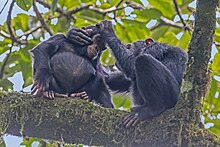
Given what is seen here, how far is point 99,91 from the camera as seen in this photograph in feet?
19.9

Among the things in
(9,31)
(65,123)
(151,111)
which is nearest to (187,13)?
(9,31)

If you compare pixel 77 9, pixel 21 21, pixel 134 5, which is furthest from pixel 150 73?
pixel 21 21

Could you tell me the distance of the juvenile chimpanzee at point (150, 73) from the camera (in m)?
5.19

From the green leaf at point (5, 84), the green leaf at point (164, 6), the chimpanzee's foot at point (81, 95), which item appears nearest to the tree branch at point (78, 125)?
the chimpanzee's foot at point (81, 95)

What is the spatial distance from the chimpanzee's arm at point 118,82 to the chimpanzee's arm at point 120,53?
632 mm

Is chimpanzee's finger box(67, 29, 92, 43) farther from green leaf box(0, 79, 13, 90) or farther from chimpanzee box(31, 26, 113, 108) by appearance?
green leaf box(0, 79, 13, 90)

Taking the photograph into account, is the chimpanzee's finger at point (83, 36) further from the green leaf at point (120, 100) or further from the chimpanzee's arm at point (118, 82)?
the green leaf at point (120, 100)

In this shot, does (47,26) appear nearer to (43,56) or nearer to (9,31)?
(9,31)

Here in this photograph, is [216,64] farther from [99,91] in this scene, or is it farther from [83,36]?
[83,36]

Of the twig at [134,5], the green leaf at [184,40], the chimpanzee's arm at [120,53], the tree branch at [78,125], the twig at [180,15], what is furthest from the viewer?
the twig at [134,5]

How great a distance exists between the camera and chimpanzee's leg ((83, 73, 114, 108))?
593 centimetres

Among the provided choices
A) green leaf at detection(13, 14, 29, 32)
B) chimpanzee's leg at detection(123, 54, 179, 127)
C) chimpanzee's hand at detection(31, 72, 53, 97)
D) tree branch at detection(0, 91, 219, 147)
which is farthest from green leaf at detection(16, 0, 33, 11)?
green leaf at detection(13, 14, 29, 32)

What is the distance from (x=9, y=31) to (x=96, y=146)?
277cm

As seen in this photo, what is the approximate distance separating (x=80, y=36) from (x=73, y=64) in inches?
13.6
